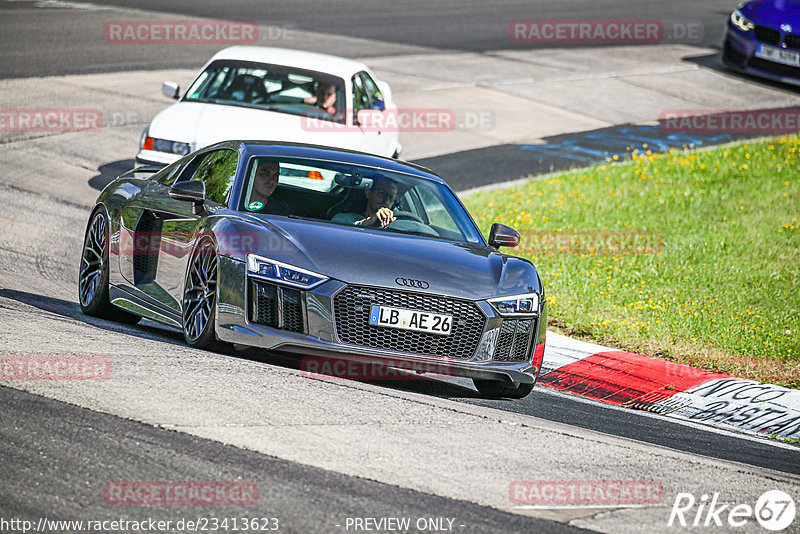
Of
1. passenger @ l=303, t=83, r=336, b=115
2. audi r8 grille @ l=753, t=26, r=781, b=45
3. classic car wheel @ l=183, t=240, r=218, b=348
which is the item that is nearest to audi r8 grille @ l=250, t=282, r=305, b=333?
classic car wheel @ l=183, t=240, r=218, b=348

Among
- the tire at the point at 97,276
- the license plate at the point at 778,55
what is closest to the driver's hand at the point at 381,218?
the tire at the point at 97,276

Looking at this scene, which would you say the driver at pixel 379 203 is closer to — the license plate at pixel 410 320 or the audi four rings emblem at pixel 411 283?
the audi four rings emblem at pixel 411 283

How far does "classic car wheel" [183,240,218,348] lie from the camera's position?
23.5ft

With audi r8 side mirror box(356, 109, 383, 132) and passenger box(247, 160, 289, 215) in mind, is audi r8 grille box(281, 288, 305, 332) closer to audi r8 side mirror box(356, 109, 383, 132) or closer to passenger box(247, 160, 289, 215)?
passenger box(247, 160, 289, 215)

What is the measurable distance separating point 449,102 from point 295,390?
1557 centimetres

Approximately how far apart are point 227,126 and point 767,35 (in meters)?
13.7

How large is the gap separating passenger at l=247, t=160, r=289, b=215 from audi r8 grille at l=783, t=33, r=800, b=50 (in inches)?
665

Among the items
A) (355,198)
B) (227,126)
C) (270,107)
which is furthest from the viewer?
(270,107)

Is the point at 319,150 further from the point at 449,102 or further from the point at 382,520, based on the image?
the point at 449,102

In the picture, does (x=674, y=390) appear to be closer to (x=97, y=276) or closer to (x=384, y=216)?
(x=384, y=216)

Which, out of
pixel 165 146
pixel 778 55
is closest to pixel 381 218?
pixel 165 146

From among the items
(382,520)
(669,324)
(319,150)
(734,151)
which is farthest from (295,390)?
(734,151)

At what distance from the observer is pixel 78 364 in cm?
629

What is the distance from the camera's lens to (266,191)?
7.94m
